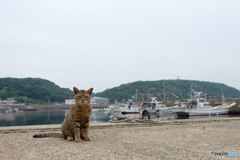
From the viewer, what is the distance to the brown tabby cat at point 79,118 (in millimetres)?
5809

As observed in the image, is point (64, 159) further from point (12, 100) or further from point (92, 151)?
point (12, 100)

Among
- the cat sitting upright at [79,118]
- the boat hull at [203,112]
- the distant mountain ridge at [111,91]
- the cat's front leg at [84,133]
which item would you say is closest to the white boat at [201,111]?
the boat hull at [203,112]

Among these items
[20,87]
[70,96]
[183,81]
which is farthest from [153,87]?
[20,87]

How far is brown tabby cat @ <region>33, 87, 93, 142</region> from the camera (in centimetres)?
581

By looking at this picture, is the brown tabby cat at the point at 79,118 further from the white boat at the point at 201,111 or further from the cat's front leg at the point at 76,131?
the white boat at the point at 201,111

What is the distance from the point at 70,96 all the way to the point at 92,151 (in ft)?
387

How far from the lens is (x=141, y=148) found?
5.36m

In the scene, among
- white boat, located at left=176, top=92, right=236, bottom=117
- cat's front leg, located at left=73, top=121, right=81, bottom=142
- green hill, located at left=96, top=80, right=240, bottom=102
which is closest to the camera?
cat's front leg, located at left=73, top=121, right=81, bottom=142

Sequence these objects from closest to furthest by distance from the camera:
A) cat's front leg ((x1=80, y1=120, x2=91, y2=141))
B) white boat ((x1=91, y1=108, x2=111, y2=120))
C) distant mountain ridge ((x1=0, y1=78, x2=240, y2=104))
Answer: cat's front leg ((x1=80, y1=120, x2=91, y2=141)), white boat ((x1=91, y1=108, x2=111, y2=120)), distant mountain ridge ((x1=0, y1=78, x2=240, y2=104))

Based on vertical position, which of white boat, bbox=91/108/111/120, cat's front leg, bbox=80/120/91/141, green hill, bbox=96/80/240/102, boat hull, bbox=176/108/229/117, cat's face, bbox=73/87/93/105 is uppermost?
green hill, bbox=96/80/240/102

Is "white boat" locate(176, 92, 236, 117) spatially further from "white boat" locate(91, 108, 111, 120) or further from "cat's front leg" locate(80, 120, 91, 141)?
"cat's front leg" locate(80, 120, 91, 141)

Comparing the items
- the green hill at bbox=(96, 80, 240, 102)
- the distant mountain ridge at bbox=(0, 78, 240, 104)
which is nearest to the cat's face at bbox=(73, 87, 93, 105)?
the distant mountain ridge at bbox=(0, 78, 240, 104)

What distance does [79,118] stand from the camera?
589 centimetres

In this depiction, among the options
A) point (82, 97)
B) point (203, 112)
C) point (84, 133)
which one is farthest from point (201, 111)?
point (82, 97)
